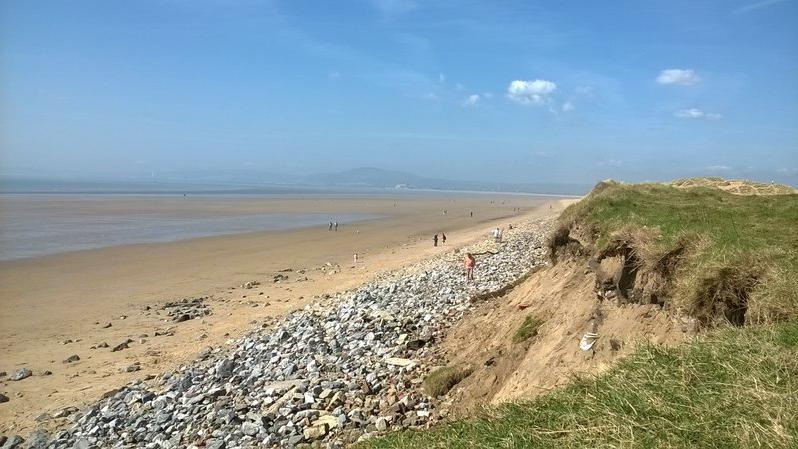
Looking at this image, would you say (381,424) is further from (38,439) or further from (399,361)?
(38,439)

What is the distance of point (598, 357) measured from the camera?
8219 mm

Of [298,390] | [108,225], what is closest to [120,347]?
[298,390]

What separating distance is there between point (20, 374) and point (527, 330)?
14.1m

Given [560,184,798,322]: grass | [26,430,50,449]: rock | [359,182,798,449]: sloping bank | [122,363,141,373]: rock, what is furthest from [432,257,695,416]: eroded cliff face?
[122,363,141,373]: rock

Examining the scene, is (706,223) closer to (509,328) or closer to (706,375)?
(509,328)

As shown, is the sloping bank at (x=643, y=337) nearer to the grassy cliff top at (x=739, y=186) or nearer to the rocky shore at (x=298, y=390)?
the rocky shore at (x=298, y=390)

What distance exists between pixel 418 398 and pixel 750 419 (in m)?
5.92

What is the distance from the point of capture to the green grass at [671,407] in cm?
407

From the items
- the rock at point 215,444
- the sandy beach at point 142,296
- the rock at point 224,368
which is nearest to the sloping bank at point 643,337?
the rock at point 215,444

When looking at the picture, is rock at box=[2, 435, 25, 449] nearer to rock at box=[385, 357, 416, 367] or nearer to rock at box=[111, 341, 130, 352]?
rock at box=[111, 341, 130, 352]

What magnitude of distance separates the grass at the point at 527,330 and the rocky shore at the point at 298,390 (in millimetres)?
1878

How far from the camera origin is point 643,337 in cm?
730

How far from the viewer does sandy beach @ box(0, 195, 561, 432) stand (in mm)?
14656

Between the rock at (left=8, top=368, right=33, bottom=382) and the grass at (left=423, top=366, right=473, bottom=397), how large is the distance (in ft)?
39.8
